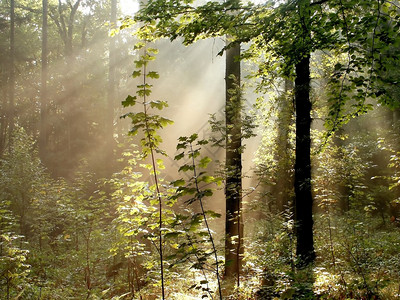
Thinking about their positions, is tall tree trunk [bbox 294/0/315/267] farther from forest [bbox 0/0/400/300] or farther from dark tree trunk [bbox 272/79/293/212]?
dark tree trunk [bbox 272/79/293/212]

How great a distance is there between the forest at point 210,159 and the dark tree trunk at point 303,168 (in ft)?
0.09

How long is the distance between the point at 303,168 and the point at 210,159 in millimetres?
3856

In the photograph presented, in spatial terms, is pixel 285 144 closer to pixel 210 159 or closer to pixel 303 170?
pixel 303 170

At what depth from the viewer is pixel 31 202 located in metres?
11.2

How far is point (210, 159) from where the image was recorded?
9.55 feet

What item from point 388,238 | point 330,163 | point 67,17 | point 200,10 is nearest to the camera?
point 200,10

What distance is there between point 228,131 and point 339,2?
3649 millimetres

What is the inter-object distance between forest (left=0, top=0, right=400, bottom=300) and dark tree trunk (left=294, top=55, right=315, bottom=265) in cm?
3

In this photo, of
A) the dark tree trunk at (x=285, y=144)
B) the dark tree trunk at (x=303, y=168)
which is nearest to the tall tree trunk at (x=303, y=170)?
the dark tree trunk at (x=303, y=168)

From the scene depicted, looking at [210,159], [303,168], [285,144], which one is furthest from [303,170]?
[285,144]

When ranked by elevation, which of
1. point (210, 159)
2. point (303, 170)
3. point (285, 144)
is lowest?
point (210, 159)

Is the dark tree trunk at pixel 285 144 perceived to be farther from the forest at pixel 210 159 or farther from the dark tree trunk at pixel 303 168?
the dark tree trunk at pixel 303 168

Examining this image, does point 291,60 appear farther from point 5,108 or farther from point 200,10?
point 5,108

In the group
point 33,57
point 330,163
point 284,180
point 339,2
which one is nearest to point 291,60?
point 339,2
